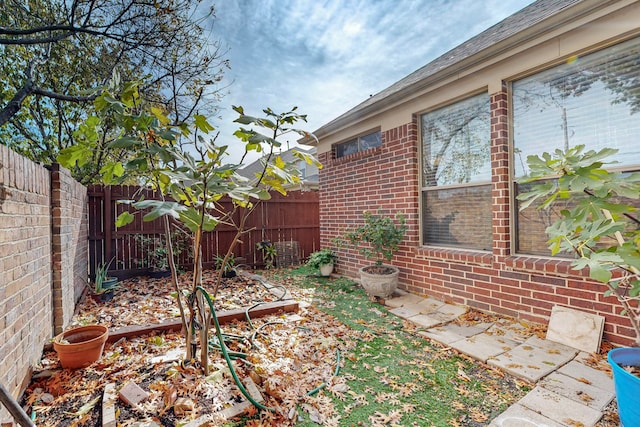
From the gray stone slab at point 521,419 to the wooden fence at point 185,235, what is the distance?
3542 mm

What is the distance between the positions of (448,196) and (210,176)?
11.0ft

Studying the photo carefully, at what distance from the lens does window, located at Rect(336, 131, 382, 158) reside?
5113 mm

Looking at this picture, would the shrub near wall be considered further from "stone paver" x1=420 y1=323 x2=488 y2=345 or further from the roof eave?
the roof eave

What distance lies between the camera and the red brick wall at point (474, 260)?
9.16 ft

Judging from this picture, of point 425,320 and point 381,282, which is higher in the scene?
point 381,282

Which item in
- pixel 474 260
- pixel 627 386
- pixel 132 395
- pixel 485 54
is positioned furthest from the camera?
pixel 474 260

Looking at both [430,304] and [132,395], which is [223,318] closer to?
[132,395]

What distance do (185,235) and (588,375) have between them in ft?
14.3

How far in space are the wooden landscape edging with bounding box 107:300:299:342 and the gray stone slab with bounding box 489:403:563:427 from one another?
2.48 meters

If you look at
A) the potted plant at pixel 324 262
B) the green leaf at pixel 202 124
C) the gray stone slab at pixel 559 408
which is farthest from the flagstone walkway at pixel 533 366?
the green leaf at pixel 202 124

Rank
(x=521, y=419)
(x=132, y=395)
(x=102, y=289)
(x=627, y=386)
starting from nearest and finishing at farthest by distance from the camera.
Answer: (x=627, y=386) → (x=521, y=419) → (x=132, y=395) → (x=102, y=289)

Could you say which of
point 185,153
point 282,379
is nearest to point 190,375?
point 282,379

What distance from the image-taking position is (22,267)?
6.72 ft

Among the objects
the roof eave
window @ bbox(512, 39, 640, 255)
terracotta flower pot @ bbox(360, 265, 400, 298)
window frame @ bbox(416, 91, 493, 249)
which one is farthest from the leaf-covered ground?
the roof eave
